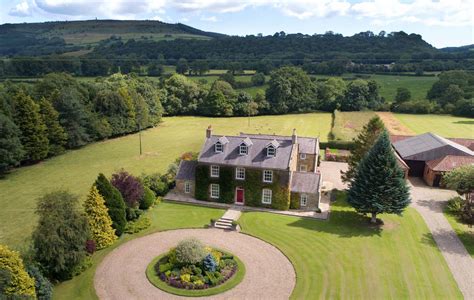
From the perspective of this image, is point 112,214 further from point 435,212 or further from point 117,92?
point 117,92

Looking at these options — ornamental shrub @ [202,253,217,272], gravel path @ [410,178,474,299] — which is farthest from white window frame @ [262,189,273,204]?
gravel path @ [410,178,474,299]

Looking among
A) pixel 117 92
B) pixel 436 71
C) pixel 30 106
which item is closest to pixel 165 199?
pixel 30 106

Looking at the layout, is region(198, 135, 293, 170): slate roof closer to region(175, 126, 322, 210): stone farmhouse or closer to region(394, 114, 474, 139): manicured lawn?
region(175, 126, 322, 210): stone farmhouse

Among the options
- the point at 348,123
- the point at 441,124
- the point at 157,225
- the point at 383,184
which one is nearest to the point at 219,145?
the point at 157,225

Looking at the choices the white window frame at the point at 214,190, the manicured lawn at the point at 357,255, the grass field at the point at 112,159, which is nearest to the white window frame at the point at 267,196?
the manicured lawn at the point at 357,255

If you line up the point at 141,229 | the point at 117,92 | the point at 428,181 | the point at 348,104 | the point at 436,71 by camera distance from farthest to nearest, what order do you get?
the point at 436,71 < the point at 348,104 < the point at 117,92 < the point at 428,181 < the point at 141,229
